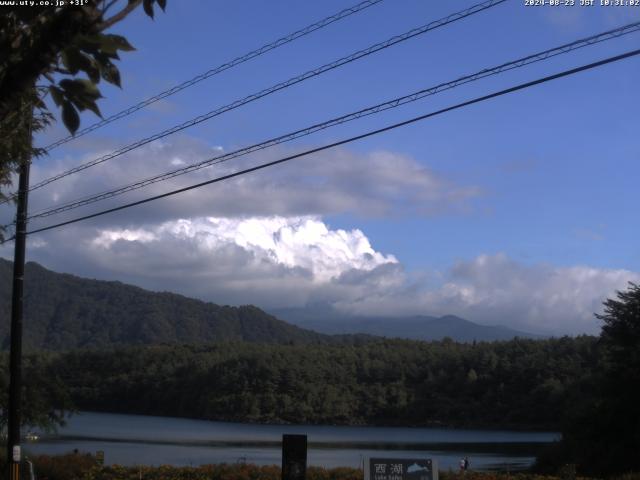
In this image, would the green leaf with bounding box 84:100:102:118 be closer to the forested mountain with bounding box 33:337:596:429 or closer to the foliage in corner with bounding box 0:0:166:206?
the foliage in corner with bounding box 0:0:166:206

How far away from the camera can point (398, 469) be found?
11.4 meters

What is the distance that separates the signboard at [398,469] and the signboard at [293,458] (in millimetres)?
1527

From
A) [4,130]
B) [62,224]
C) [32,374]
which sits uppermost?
[62,224]

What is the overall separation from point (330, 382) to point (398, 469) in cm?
9573

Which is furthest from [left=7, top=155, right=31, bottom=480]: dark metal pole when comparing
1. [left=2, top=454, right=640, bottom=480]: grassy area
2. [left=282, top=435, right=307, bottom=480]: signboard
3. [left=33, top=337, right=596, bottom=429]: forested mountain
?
[left=33, top=337, right=596, bottom=429]: forested mountain

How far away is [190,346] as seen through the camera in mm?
127938

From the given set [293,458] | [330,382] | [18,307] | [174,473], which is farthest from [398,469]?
[330,382]

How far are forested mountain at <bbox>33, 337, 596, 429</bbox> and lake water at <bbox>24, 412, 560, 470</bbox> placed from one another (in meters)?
5.56

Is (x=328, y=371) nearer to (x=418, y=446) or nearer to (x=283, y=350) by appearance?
(x=283, y=350)

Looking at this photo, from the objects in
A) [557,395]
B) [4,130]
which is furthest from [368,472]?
[557,395]

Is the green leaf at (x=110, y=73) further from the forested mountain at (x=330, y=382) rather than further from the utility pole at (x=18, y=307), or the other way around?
the forested mountain at (x=330, y=382)

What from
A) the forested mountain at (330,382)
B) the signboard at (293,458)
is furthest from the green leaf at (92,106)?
the forested mountain at (330,382)

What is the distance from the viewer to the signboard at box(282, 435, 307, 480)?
1002 cm

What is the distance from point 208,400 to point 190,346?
2624cm
